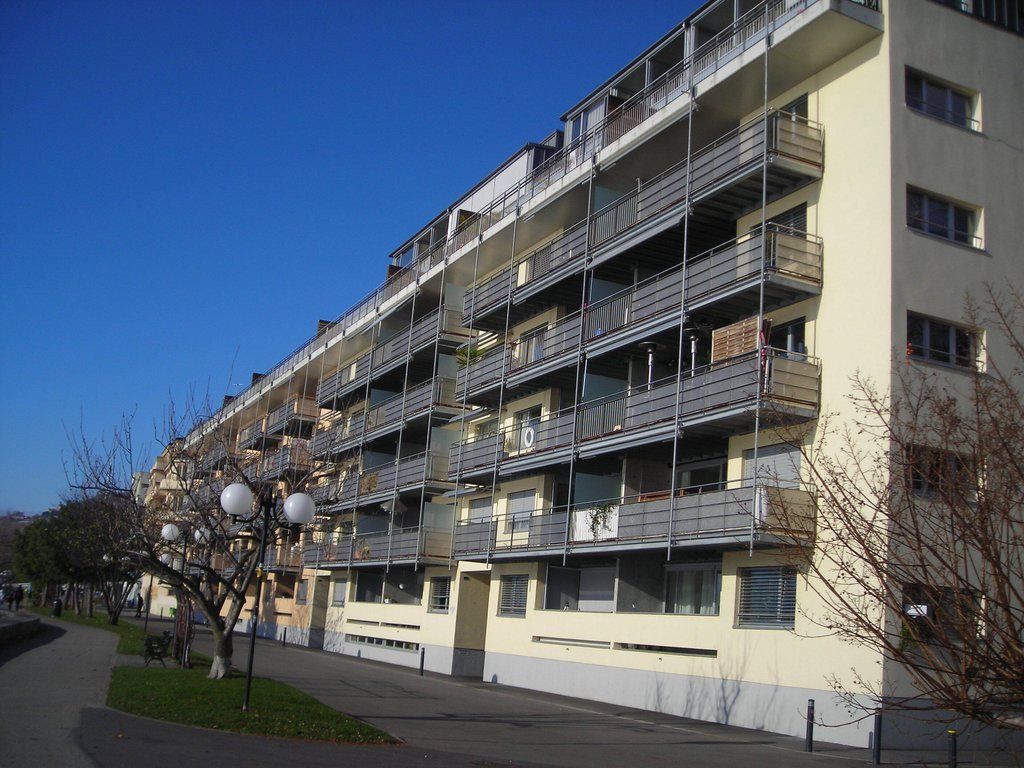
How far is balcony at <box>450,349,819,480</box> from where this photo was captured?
19.8 meters

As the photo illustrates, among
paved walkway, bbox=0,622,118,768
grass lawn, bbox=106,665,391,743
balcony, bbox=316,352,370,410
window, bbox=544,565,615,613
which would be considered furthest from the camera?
balcony, bbox=316,352,370,410

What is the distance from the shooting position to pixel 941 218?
20.7 meters

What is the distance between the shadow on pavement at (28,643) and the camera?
2503 centimetres

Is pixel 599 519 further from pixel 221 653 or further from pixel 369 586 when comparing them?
pixel 369 586

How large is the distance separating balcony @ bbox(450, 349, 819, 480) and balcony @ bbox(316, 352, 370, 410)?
13.1 m

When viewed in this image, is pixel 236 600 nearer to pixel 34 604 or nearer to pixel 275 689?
pixel 275 689

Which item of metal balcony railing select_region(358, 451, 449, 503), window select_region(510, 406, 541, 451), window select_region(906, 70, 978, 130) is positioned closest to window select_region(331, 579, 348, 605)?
metal balcony railing select_region(358, 451, 449, 503)

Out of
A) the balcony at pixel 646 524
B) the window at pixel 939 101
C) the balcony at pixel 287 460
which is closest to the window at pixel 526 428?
the balcony at pixel 646 524

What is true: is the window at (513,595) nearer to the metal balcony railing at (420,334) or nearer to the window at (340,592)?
the metal balcony railing at (420,334)

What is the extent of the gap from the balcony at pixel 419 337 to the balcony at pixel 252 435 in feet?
50.5

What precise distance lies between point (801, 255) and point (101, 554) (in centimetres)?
2592

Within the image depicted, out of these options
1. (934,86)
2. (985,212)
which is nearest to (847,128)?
(934,86)

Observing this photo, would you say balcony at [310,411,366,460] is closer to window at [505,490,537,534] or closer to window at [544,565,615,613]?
window at [505,490,537,534]

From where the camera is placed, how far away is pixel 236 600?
2061 cm
